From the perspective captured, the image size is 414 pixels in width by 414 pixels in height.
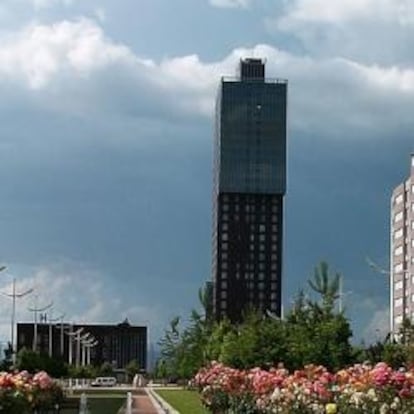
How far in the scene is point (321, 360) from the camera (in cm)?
5731

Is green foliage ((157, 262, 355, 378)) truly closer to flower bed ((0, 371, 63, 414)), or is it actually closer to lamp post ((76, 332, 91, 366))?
flower bed ((0, 371, 63, 414))

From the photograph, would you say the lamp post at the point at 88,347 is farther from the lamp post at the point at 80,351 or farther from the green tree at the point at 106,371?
the green tree at the point at 106,371

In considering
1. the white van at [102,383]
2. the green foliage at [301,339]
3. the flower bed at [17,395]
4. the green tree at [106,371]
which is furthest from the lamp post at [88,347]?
the flower bed at [17,395]

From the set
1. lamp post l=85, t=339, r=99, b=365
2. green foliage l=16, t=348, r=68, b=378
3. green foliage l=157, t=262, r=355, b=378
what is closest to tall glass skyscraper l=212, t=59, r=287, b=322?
lamp post l=85, t=339, r=99, b=365

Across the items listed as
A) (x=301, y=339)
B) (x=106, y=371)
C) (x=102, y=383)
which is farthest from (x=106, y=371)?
(x=301, y=339)

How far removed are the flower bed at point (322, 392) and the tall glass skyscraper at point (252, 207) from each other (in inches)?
5557

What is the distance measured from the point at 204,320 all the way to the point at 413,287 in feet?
107

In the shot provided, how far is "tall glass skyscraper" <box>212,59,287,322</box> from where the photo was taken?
180m

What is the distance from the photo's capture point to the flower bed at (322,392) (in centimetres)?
2214

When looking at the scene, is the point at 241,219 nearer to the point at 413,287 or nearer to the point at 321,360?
the point at 413,287

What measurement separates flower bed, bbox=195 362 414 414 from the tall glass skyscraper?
141144 millimetres

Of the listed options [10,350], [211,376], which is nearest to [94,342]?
[10,350]

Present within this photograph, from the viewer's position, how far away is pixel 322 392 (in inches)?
1026

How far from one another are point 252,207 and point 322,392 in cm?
15366
